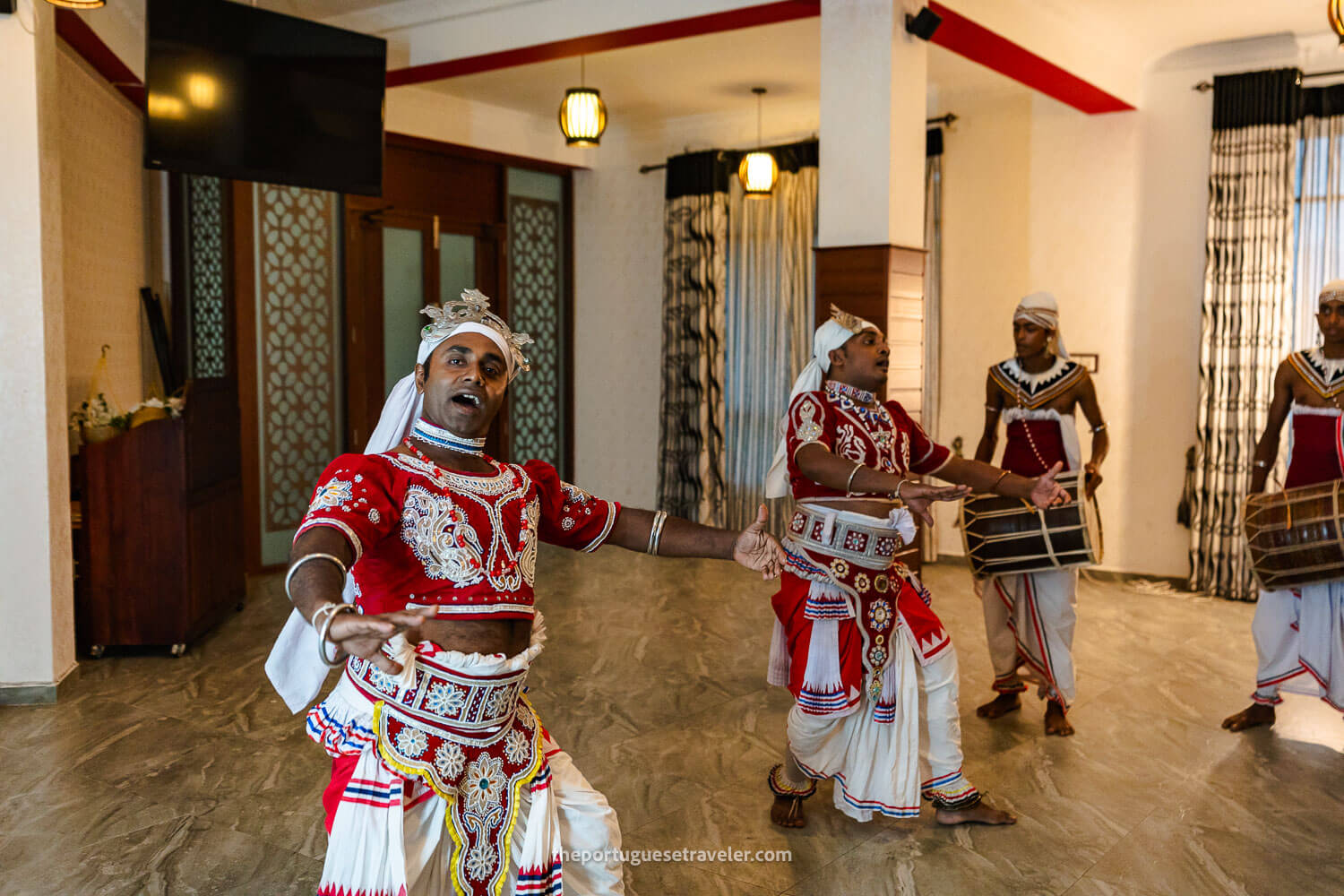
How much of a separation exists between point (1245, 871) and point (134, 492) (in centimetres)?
466

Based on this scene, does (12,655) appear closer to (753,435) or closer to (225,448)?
(225,448)

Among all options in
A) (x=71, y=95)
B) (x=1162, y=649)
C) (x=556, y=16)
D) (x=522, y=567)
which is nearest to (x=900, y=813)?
(x=522, y=567)

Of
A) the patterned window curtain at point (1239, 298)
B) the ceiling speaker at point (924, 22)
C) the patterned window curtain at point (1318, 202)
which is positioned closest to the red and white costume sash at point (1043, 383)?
the ceiling speaker at point (924, 22)

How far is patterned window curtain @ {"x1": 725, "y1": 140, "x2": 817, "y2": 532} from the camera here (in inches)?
317

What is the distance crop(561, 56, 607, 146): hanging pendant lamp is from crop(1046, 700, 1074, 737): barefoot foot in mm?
4071

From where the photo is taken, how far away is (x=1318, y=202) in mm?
6363

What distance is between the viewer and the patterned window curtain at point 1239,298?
21.0 ft

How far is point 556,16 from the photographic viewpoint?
19.4ft

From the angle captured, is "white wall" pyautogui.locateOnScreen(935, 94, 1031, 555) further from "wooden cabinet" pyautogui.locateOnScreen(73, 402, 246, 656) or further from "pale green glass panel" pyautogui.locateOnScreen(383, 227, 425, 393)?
"wooden cabinet" pyautogui.locateOnScreen(73, 402, 246, 656)

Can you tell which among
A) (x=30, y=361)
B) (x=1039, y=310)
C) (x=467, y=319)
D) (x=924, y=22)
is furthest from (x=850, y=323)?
(x=30, y=361)

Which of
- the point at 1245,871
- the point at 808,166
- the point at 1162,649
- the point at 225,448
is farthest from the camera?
the point at 808,166

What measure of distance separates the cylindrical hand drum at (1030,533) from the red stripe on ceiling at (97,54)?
4.31 m

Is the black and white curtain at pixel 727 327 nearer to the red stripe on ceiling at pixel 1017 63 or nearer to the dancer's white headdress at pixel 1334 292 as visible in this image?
the red stripe on ceiling at pixel 1017 63

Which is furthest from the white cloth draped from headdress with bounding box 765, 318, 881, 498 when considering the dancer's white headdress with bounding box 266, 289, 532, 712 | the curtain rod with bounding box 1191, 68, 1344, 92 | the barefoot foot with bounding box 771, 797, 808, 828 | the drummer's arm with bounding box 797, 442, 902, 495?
the curtain rod with bounding box 1191, 68, 1344, 92
